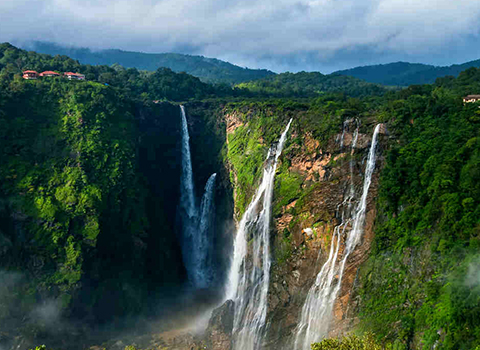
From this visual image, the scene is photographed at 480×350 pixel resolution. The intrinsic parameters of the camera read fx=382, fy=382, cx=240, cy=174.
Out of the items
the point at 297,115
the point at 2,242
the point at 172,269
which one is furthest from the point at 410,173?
the point at 2,242

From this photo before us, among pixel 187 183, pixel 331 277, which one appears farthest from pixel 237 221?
pixel 331 277

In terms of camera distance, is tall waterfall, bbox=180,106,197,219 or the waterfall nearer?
the waterfall

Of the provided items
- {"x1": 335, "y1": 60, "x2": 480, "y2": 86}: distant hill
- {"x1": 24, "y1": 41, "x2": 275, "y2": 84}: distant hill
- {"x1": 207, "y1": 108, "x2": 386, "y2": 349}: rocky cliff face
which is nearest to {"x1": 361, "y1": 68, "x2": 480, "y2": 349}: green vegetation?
{"x1": 207, "y1": 108, "x2": 386, "y2": 349}: rocky cliff face

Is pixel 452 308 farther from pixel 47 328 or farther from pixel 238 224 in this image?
pixel 47 328

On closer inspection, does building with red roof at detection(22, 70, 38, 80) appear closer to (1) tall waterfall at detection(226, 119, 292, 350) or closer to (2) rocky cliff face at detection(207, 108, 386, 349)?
(1) tall waterfall at detection(226, 119, 292, 350)

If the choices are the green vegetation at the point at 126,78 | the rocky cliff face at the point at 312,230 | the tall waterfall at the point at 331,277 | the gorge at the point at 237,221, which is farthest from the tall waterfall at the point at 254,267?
the green vegetation at the point at 126,78

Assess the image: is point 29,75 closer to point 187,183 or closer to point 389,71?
point 187,183

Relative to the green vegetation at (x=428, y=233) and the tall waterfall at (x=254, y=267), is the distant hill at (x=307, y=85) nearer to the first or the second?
the tall waterfall at (x=254, y=267)

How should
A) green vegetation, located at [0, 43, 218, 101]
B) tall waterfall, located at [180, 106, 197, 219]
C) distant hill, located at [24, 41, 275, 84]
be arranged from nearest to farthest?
tall waterfall, located at [180, 106, 197, 219], green vegetation, located at [0, 43, 218, 101], distant hill, located at [24, 41, 275, 84]
